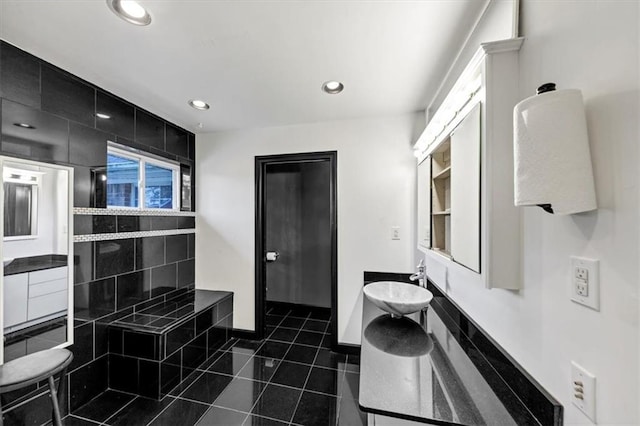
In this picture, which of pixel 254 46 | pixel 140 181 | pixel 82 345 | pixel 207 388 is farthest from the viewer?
pixel 140 181

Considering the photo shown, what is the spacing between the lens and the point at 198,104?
94.1 inches

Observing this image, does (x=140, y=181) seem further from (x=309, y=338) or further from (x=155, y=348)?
(x=309, y=338)

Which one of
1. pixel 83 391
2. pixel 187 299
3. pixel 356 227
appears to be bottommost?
pixel 83 391

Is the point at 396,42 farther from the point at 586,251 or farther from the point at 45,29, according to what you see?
the point at 45,29

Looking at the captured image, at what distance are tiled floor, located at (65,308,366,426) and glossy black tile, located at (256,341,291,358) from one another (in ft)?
0.03

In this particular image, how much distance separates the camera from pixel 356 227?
272 centimetres

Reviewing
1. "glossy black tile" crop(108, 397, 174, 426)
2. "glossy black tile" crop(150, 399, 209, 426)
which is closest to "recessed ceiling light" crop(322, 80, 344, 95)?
"glossy black tile" crop(150, 399, 209, 426)

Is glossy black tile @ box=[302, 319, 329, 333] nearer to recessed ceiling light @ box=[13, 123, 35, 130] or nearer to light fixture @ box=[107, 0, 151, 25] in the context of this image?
recessed ceiling light @ box=[13, 123, 35, 130]

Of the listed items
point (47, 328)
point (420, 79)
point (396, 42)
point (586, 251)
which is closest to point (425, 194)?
point (420, 79)

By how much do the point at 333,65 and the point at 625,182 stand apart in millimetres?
1619

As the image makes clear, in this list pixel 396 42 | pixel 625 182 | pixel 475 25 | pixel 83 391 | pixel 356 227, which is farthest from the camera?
pixel 356 227

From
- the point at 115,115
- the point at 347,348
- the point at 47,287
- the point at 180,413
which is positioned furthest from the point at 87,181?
the point at 347,348

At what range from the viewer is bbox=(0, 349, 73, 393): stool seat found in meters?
1.36

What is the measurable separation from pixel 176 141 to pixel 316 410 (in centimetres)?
294
